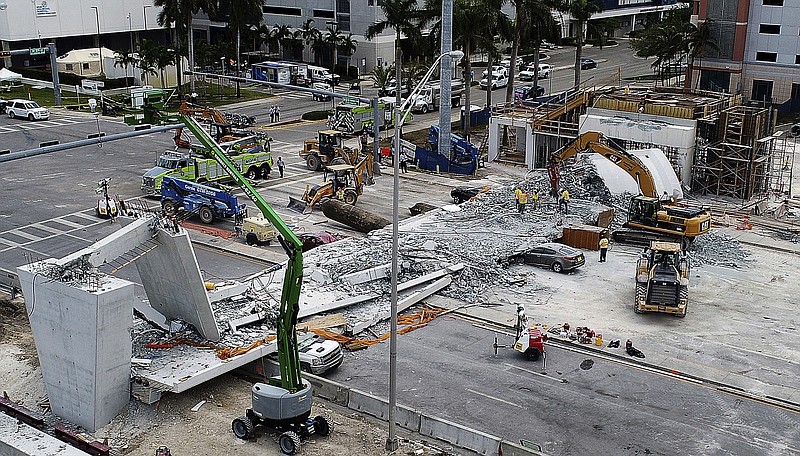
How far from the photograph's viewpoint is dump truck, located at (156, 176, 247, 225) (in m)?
42.4

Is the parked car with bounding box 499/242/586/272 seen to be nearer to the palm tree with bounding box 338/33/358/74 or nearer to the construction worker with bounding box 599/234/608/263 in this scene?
the construction worker with bounding box 599/234/608/263

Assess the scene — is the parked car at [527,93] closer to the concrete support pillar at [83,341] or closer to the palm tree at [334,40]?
the palm tree at [334,40]

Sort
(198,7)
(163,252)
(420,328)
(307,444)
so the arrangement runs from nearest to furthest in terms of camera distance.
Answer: (307,444) → (163,252) → (420,328) → (198,7)

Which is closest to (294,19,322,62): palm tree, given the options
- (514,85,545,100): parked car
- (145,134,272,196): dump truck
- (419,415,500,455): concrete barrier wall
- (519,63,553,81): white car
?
(519,63,553,81): white car

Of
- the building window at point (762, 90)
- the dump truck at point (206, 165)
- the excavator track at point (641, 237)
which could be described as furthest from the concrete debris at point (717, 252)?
Result: the building window at point (762, 90)

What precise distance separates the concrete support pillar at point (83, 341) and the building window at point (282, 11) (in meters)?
74.8

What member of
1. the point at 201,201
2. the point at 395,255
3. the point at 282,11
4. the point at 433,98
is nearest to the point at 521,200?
the point at 201,201

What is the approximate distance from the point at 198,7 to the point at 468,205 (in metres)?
41.3

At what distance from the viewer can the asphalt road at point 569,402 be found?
23.5 metres

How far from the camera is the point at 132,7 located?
308ft

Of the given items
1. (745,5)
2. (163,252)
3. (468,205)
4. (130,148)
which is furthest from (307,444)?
(745,5)

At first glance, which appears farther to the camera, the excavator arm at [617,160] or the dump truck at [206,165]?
the dump truck at [206,165]

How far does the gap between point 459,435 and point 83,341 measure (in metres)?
9.83

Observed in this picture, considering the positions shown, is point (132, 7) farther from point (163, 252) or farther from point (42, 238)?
point (163, 252)
